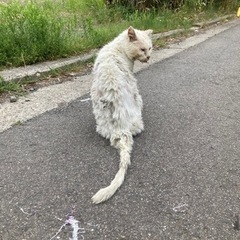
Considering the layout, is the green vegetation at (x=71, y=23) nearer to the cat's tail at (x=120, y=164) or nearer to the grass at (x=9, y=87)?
the grass at (x=9, y=87)

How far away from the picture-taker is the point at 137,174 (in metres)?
2.57

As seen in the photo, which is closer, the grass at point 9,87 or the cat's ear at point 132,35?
the cat's ear at point 132,35

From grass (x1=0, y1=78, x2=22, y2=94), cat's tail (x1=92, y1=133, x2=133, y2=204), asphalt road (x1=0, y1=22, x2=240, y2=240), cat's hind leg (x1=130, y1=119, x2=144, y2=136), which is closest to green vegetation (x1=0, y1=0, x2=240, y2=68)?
grass (x1=0, y1=78, x2=22, y2=94)

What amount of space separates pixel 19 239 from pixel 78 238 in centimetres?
34

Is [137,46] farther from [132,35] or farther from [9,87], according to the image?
[9,87]

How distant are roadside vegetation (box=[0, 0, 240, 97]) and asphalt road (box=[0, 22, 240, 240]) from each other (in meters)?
1.16

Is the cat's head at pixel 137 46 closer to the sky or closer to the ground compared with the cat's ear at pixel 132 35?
closer to the ground

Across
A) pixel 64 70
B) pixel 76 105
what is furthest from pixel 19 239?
pixel 64 70

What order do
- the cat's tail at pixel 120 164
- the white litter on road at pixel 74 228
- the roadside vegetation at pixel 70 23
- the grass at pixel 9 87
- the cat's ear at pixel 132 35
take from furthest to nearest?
1. the roadside vegetation at pixel 70 23
2. the grass at pixel 9 87
3. the cat's ear at pixel 132 35
4. the cat's tail at pixel 120 164
5. the white litter on road at pixel 74 228

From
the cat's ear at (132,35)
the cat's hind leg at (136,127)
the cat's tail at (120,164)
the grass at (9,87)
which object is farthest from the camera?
the grass at (9,87)

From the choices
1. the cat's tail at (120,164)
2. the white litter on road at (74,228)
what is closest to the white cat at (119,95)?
the cat's tail at (120,164)

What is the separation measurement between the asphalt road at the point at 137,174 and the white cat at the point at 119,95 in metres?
0.12

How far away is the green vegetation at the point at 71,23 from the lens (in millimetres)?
4594

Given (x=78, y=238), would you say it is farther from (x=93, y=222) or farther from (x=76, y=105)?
(x=76, y=105)
